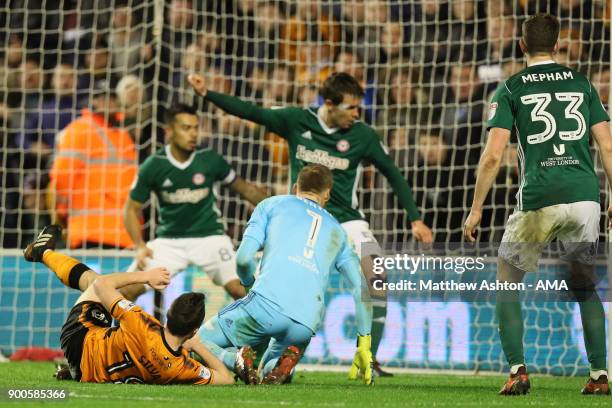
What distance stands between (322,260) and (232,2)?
18.0ft

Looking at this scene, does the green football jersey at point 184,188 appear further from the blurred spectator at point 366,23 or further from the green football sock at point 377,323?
the blurred spectator at point 366,23

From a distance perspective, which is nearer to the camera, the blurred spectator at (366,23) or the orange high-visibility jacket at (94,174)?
the orange high-visibility jacket at (94,174)

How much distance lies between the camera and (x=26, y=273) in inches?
400

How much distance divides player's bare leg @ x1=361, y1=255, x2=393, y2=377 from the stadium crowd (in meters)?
2.12

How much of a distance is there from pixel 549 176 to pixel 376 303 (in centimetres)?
265

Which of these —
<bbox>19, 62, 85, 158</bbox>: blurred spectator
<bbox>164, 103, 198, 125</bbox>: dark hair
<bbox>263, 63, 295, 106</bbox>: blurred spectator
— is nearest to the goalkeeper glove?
<bbox>164, 103, 198, 125</bbox>: dark hair

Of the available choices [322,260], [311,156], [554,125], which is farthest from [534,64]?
[311,156]

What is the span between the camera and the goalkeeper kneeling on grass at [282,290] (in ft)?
21.2

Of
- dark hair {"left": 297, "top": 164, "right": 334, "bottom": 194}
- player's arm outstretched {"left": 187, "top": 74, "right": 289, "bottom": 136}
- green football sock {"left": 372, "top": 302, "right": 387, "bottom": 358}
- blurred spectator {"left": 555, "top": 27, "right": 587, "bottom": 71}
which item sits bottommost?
green football sock {"left": 372, "top": 302, "right": 387, "bottom": 358}

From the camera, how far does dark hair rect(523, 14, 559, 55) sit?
19.7ft

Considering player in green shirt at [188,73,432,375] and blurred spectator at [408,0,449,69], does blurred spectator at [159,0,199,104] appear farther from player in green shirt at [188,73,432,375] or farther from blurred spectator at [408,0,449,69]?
player in green shirt at [188,73,432,375]

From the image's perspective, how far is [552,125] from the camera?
597 cm

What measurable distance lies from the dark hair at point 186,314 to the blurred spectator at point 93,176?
4549 mm

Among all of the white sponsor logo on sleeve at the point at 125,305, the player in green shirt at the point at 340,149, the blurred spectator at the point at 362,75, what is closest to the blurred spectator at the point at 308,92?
the blurred spectator at the point at 362,75
